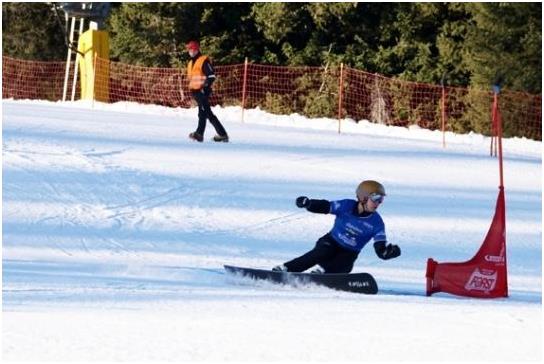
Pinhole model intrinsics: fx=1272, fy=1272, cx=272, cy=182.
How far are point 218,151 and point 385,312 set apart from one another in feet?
36.3

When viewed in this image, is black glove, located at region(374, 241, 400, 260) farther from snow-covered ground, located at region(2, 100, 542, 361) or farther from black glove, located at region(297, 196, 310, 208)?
black glove, located at region(297, 196, 310, 208)

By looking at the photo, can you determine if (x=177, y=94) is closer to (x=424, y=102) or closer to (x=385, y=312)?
(x=424, y=102)

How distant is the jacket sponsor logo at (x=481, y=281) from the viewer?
10.6 meters

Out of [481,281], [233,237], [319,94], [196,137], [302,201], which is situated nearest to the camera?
[302,201]

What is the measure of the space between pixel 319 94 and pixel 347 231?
80.4 ft

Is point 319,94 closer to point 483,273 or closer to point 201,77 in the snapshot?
point 201,77

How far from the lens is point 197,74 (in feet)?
62.5

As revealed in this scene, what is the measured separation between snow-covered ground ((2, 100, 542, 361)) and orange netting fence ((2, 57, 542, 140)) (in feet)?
15.8

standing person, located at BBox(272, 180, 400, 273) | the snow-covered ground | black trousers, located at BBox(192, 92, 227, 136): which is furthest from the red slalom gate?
black trousers, located at BBox(192, 92, 227, 136)

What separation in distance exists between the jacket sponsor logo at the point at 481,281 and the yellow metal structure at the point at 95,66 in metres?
20.3

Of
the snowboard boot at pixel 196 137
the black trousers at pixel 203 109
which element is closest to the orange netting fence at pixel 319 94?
the snowboard boot at pixel 196 137

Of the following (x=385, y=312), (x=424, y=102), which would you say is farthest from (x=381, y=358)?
(x=424, y=102)

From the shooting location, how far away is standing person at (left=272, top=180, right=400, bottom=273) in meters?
10.2

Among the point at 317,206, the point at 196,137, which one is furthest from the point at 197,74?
the point at 317,206
